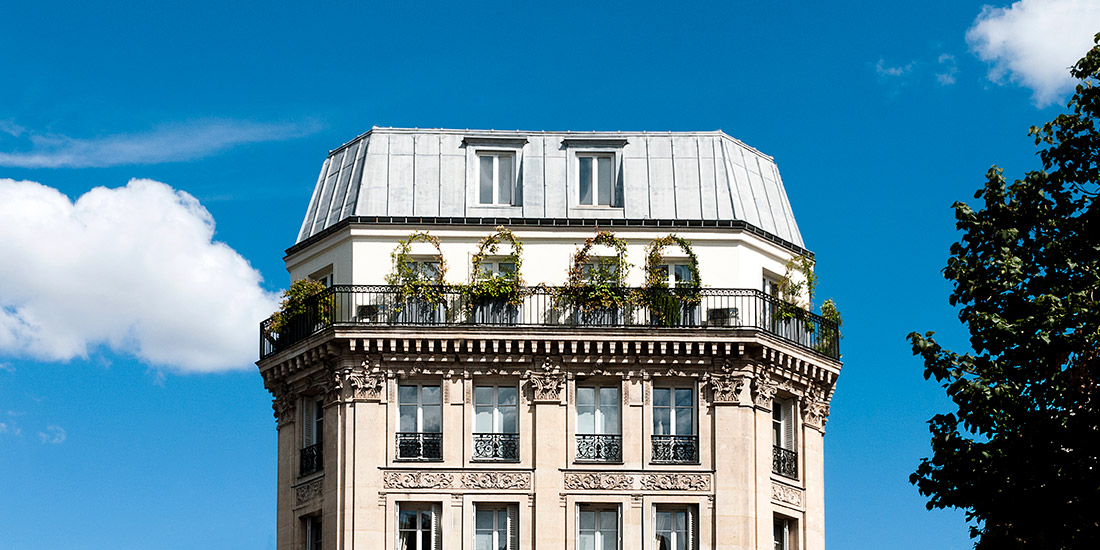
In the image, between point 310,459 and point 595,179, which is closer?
point 310,459

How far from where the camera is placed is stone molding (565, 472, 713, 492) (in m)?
56.5

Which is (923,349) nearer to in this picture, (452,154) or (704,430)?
(704,430)

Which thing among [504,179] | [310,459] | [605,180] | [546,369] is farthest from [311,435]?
[605,180]

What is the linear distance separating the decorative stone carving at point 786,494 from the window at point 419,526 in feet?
30.0

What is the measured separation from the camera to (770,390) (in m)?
58.2

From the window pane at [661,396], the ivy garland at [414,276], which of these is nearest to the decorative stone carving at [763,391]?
the window pane at [661,396]

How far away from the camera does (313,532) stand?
58.0 metres

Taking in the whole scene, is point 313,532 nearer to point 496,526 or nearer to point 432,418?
point 432,418

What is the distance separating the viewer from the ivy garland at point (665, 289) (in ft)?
189

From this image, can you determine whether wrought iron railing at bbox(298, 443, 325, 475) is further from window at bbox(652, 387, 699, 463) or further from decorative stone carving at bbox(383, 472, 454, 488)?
window at bbox(652, 387, 699, 463)

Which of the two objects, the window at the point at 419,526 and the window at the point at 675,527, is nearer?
the window at the point at 419,526

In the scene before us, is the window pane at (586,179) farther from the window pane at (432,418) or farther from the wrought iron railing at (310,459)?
the wrought iron railing at (310,459)

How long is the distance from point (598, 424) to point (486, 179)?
8022 mm

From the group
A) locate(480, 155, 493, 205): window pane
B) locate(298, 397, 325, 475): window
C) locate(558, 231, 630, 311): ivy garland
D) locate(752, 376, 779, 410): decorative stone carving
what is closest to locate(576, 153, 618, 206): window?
locate(558, 231, 630, 311): ivy garland
